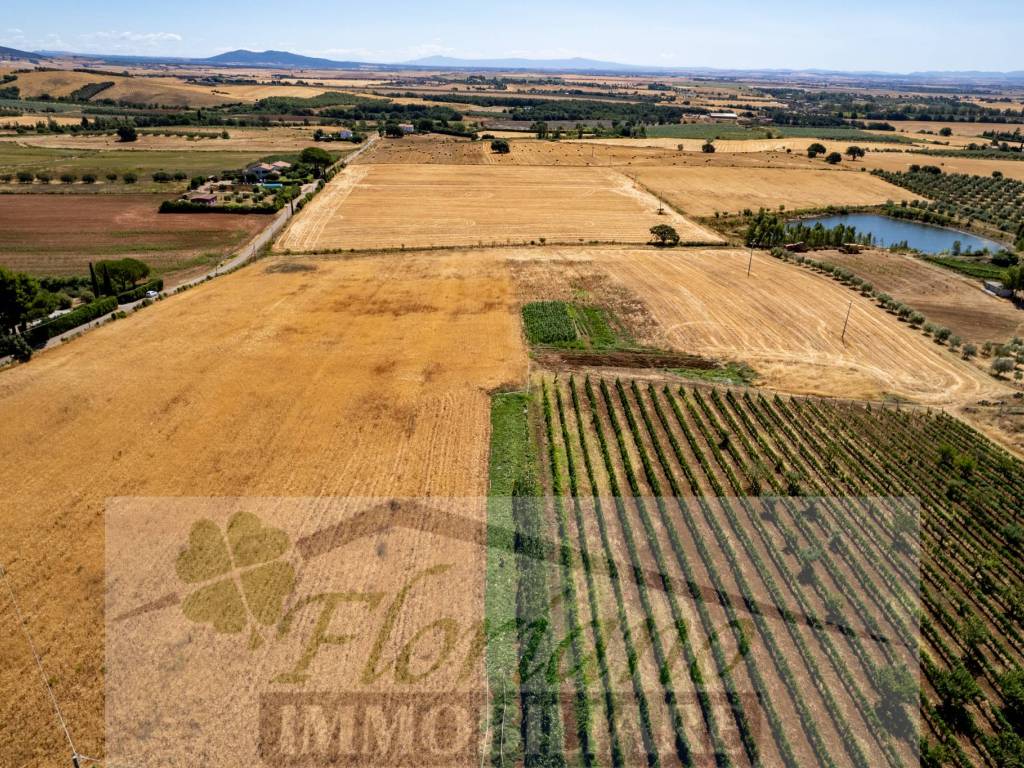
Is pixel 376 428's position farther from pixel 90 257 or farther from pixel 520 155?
pixel 520 155

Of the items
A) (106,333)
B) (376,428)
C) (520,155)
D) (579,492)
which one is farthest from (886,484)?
(520,155)

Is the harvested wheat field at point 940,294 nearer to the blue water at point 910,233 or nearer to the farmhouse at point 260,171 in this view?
the blue water at point 910,233

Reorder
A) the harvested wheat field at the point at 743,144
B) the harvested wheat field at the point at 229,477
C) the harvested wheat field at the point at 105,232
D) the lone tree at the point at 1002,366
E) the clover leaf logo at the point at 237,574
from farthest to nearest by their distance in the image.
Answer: the harvested wheat field at the point at 743,144 → the harvested wheat field at the point at 105,232 → the lone tree at the point at 1002,366 → the clover leaf logo at the point at 237,574 → the harvested wheat field at the point at 229,477

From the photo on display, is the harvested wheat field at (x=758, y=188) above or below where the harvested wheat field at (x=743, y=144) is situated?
below

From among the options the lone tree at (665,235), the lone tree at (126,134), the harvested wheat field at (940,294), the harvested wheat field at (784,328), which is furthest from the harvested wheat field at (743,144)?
the lone tree at (126,134)

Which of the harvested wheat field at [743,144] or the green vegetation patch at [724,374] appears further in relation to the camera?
the harvested wheat field at [743,144]

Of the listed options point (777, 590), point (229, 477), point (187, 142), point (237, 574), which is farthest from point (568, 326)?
point (187, 142)
